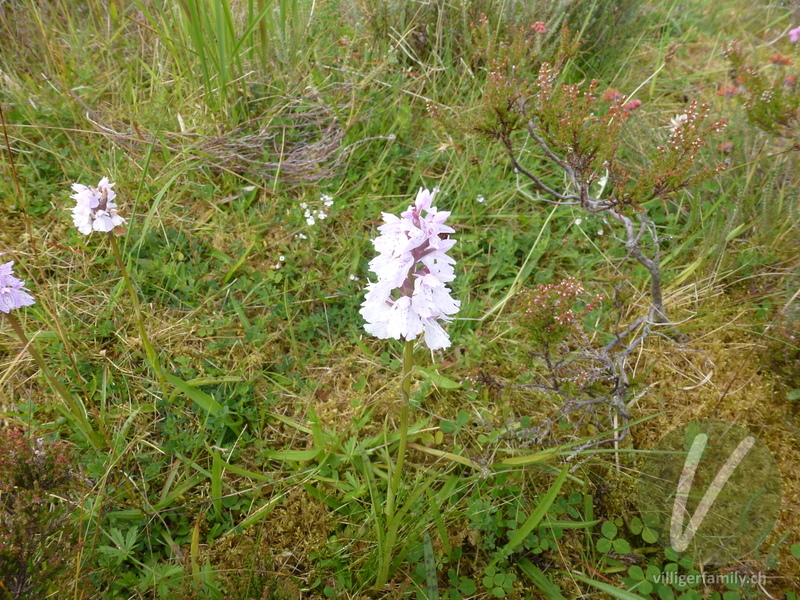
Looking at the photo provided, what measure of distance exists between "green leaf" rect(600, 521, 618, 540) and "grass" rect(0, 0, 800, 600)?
0.05 metres

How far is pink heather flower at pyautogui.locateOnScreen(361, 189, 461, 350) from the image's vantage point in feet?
4.03

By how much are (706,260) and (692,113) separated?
916 millimetres

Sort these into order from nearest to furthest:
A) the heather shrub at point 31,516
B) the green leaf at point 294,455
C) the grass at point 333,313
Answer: the heather shrub at point 31,516 → the grass at point 333,313 → the green leaf at point 294,455

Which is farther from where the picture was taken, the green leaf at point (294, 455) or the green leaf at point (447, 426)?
the green leaf at point (447, 426)

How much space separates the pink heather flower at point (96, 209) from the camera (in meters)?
1.74

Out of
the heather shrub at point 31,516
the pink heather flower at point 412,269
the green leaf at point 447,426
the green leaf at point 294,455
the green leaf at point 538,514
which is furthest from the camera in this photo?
the green leaf at point 447,426

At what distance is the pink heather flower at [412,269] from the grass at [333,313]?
2.08 feet

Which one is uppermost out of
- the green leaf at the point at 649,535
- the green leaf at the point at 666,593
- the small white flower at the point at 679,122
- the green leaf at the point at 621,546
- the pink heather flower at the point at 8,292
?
the small white flower at the point at 679,122

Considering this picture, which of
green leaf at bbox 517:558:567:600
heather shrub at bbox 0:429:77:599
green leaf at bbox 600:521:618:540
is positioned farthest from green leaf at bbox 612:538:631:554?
heather shrub at bbox 0:429:77:599

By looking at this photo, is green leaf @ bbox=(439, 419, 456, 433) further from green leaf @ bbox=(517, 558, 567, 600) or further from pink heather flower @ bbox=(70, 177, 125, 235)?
pink heather flower @ bbox=(70, 177, 125, 235)

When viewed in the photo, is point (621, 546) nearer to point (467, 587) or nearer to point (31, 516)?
point (467, 587)

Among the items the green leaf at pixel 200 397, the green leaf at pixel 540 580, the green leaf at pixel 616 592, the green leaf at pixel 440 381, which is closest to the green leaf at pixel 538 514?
the green leaf at pixel 540 580

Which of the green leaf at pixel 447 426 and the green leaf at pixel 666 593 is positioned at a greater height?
the green leaf at pixel 447 426

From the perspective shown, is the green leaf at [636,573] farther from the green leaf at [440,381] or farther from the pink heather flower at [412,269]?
the pink heather flower at [412,269]
